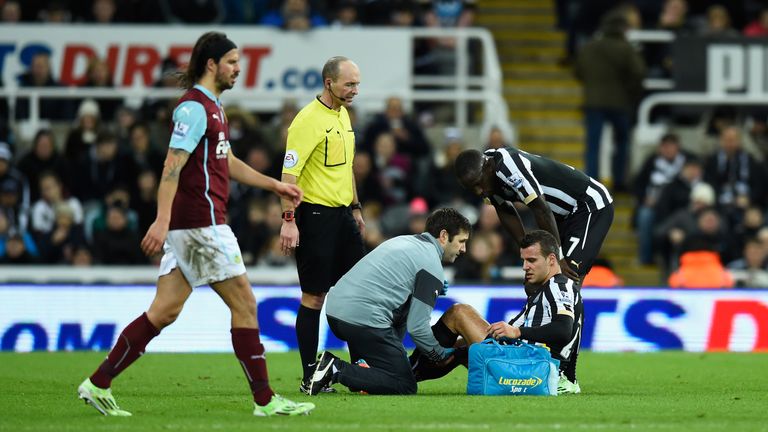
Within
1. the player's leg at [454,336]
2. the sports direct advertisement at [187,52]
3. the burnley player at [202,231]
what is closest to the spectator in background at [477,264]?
the sports direct advertisement at [187,52]

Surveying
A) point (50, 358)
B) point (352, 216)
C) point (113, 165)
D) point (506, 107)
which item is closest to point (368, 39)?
point (506, 107)

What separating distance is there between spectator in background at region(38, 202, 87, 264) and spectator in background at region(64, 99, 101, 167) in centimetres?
109

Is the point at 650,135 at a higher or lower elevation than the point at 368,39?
lower

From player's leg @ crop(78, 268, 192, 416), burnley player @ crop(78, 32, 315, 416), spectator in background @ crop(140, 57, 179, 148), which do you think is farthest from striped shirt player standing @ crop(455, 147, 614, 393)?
spectator in background @ crop(140, 57, 179, 148)

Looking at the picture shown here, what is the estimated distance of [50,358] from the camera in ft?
47.2

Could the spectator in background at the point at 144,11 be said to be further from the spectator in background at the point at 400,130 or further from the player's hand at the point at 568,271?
the player's hand at the point at 568,271

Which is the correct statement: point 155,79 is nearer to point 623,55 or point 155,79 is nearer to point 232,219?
point 232,219

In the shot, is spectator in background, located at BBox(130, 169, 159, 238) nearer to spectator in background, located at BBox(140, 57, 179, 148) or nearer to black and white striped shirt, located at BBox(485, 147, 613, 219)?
spectator in background, located at BBox(140, 57, 179, 148)

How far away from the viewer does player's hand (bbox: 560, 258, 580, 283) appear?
11.1 metres

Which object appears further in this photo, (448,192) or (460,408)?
(448,192)

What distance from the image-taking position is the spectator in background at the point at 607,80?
19.5 meters

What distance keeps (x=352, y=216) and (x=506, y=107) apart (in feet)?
34.8

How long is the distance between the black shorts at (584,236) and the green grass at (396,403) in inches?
39.1

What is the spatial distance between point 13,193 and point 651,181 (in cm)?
826
